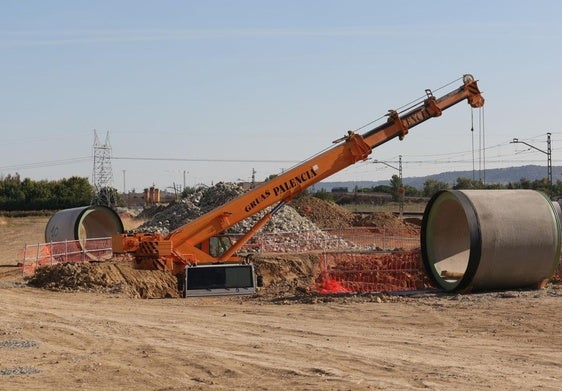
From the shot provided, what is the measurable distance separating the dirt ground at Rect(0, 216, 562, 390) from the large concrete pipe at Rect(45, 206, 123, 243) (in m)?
13.4

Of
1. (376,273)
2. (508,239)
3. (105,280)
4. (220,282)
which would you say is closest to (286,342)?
(220,282)

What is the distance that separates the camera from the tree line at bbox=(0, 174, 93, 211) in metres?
99.4

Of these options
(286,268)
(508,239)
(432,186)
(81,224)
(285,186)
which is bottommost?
(286,268)

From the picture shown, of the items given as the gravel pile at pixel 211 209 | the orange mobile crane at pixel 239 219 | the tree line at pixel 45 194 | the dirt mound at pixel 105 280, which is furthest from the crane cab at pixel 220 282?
the tree line at pixel 45 194

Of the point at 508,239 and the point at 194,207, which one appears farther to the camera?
the point at 194,207

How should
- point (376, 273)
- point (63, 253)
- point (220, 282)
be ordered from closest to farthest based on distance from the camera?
point (220, 282) < point (376, 273) < point (63, 253)

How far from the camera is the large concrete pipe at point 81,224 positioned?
38.5 meters

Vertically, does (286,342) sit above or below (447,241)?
below

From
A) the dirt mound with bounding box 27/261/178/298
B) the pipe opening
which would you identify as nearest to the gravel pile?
the dirt mound with bounding box 27/261/178/298

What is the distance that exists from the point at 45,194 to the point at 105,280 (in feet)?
247

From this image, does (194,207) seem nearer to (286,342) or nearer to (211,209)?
(211,209)

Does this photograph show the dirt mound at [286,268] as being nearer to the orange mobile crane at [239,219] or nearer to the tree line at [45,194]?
the orange mobile crane at [239,219]

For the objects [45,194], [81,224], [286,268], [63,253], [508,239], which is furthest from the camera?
[45,194]

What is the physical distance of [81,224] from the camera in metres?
39.2
